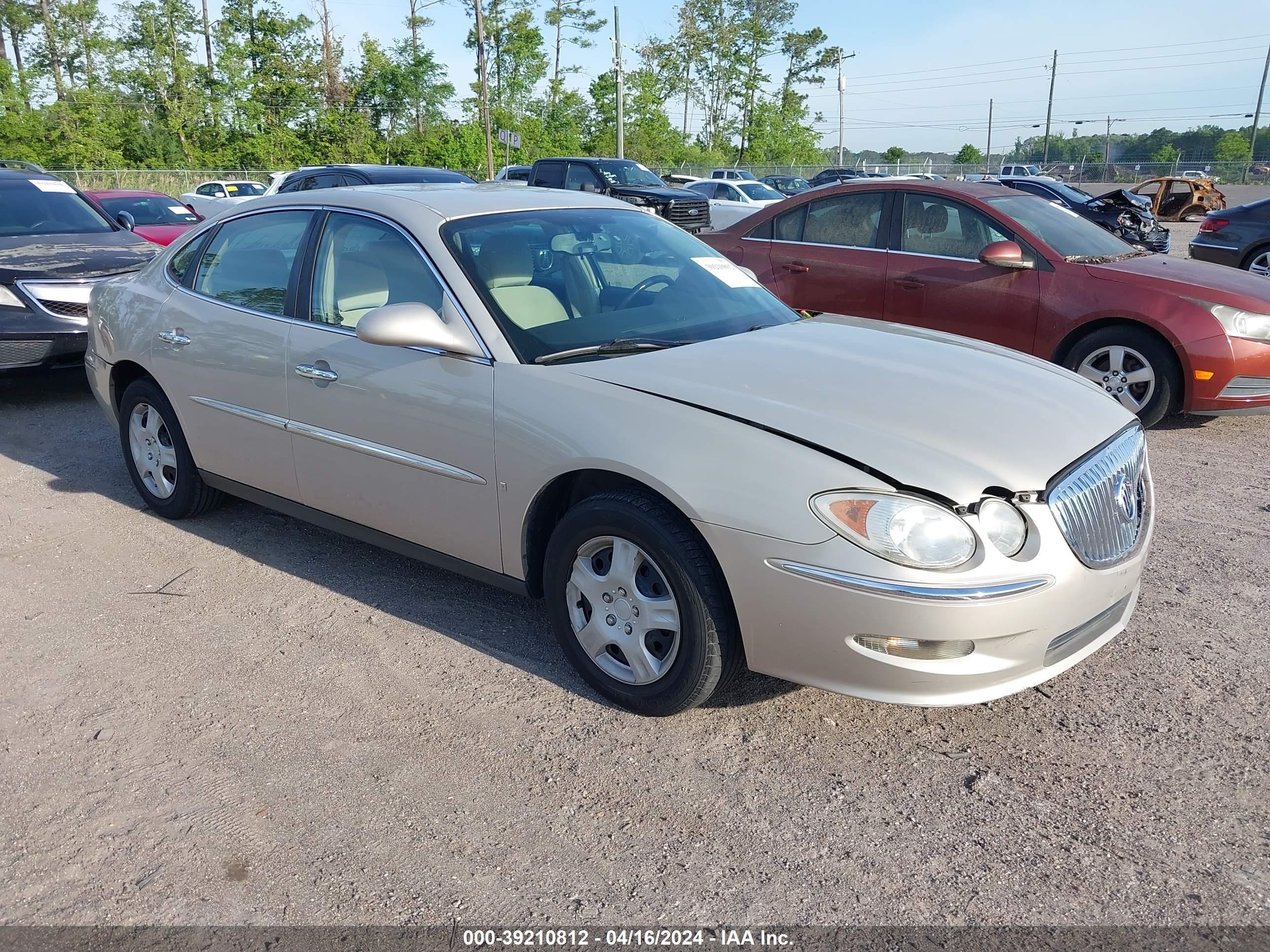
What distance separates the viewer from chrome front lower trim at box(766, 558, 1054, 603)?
8.72ft

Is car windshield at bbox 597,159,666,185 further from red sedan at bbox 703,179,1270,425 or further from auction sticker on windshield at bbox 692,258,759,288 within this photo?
auction sticker on windshield at bbox 692,258,759,288

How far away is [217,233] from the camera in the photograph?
15.8 ft

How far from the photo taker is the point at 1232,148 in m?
76.4

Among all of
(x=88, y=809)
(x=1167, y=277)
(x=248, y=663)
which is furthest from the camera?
(x=1167, y=277)

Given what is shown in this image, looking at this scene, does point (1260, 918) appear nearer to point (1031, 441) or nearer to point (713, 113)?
point (1031, 441)

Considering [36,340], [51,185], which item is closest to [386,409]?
[36,340]

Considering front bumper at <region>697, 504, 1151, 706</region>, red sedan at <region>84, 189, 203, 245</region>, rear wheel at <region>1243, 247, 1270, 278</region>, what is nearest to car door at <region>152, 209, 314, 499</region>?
front bumper at <region>697, 504, 1151, 706</region>

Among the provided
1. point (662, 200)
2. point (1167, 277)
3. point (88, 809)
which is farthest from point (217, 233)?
point (662, 200)

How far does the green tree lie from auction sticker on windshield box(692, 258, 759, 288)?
79348 mm

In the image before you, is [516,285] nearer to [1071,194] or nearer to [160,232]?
Answer: [160,232]

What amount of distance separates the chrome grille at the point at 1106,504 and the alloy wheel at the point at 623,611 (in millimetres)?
1152

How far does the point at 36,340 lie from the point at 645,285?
5365mm

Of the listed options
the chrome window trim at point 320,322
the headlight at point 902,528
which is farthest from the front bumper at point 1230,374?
the chrome window trim at point 320,322

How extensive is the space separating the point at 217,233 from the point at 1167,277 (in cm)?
564
